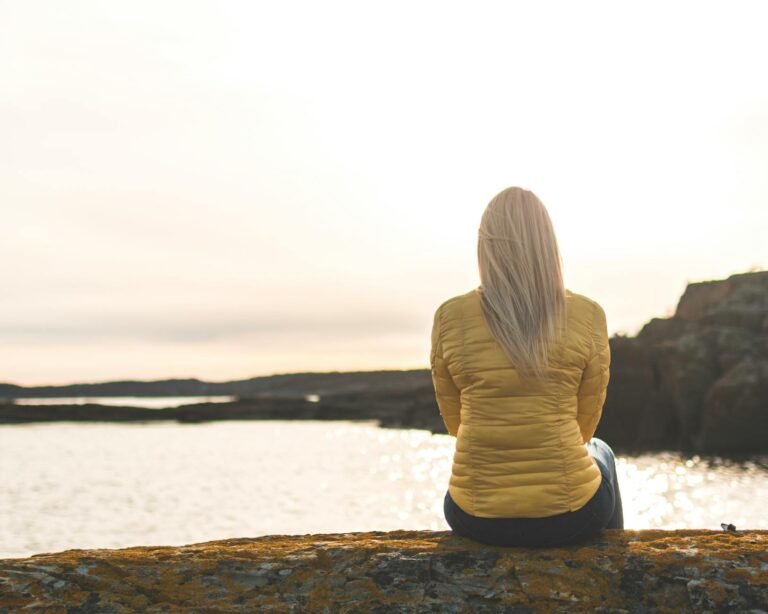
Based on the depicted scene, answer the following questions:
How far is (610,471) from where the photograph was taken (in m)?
4.83

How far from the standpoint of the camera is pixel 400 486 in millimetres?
42531

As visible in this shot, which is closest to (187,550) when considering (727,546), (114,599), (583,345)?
(114,599)

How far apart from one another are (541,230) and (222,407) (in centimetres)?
14145

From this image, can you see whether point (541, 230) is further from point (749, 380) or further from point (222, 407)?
point (222, 407)

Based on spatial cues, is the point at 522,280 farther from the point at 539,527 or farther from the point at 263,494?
the point at 263,494

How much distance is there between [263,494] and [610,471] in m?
34.9

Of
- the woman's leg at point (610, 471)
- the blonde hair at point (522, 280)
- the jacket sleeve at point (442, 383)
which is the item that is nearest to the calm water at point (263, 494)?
the jacket sleeve at point (442, 383)

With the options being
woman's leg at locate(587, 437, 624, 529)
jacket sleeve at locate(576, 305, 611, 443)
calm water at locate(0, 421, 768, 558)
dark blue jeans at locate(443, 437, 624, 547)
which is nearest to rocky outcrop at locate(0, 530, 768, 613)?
dark blue jeans at locate(443, 437, 624, 547)

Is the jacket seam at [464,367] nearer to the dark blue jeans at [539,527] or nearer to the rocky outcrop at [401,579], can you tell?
the dark blue jeans at [539,527]

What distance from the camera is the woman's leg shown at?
4.75 m

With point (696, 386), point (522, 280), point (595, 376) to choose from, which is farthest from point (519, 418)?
point (696, 386)

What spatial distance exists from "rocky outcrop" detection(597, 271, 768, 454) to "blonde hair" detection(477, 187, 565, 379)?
43.4 metres

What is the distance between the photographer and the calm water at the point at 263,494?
92.1 ft

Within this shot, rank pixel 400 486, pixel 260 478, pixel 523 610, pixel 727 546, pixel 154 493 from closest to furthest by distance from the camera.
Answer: pixel 523 610 < pixel 727 546 < pixel 154 493 < pixel 400 486 < pixel 260 478
